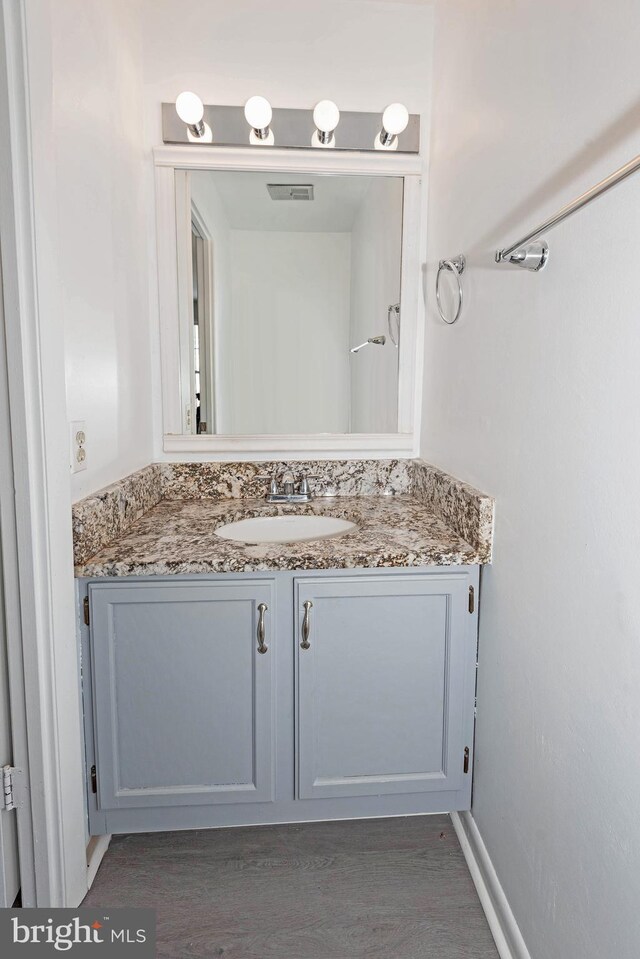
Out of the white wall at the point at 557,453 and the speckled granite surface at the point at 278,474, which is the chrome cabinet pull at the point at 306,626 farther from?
the speckled granite surface at the point at 278,474

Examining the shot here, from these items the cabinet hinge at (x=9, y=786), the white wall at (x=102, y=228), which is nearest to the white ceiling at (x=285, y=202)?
the white wall at (x=102, y=228)

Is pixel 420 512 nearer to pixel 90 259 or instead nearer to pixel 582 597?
pixel 582 597

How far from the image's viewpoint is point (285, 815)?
4.80 feet

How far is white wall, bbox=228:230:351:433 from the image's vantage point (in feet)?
6.18

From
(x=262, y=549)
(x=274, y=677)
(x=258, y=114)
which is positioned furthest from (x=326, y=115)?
(x=274, y=677)

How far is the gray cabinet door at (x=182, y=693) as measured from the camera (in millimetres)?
1361

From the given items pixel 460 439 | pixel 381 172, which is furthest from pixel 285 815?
pixel 381 172

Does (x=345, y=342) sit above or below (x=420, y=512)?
above

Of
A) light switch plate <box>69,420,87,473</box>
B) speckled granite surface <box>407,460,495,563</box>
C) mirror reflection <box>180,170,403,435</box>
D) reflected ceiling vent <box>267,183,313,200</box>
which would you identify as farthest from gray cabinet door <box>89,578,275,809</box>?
reflected ceiling vent <box>267,183,313,200</box>

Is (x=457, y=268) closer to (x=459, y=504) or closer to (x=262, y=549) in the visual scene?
(x=459, y=504)

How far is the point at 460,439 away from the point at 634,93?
0.89m

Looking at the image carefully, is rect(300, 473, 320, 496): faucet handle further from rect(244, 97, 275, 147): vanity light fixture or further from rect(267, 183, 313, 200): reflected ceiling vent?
rect(244, 97, 275, 147): vanity light fixture

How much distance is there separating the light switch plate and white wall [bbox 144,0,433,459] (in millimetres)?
739

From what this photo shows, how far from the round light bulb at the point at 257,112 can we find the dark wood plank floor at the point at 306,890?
198 cm
